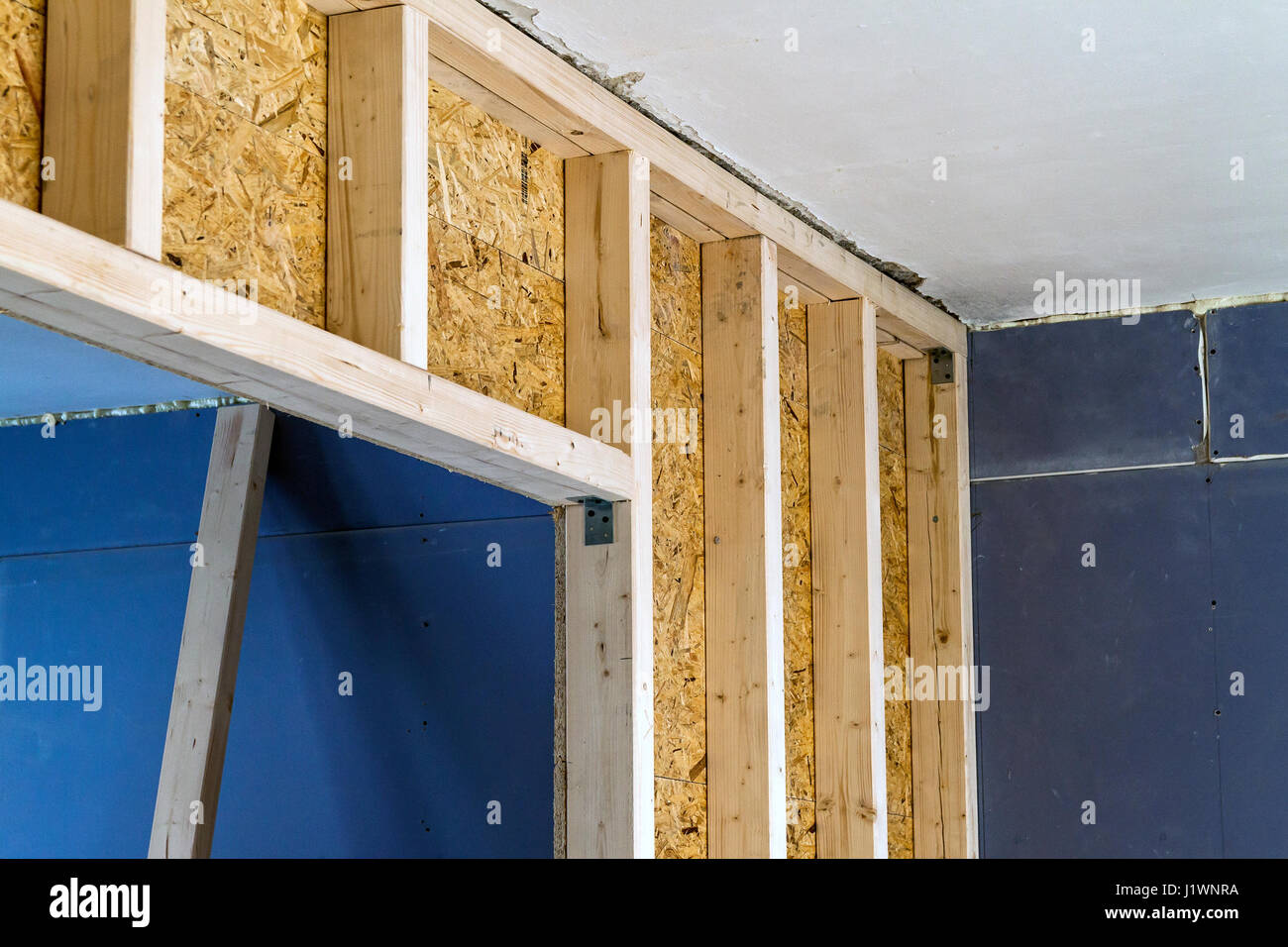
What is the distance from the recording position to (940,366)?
5.13m

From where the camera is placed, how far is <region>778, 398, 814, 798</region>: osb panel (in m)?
4.31

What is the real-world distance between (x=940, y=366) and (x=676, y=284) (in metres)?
1.54

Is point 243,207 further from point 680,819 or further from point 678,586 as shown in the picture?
point 680,819

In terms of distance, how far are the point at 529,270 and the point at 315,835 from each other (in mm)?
2128

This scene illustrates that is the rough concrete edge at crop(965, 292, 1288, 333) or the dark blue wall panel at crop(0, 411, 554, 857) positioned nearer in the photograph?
the dark blue wall panel at crop(0, 411, 554, 857)

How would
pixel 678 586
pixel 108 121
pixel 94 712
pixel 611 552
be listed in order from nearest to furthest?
pixel 108 121, pixel 611 552, pixel 678 586, pixel 94 712

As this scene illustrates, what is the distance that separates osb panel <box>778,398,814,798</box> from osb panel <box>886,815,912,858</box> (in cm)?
58

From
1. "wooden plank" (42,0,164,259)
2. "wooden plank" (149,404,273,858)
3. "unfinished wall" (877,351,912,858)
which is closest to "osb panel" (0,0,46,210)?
"wooden plank" (42,0,164,259)

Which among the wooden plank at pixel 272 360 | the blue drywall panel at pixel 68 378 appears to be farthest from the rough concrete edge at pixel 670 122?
the blue drywall panel at pixel 68 378

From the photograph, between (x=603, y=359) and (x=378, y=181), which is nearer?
(x=378, y=181)

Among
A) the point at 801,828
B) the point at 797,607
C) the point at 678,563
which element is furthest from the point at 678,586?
the point at 801,828

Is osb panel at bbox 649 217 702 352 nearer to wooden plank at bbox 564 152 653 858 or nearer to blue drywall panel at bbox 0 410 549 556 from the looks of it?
wooden plank at bbox 564 152 653 858

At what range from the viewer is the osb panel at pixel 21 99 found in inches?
81.0

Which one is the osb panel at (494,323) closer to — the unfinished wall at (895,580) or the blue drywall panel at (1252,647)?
the unfinished wall at (895,580)
